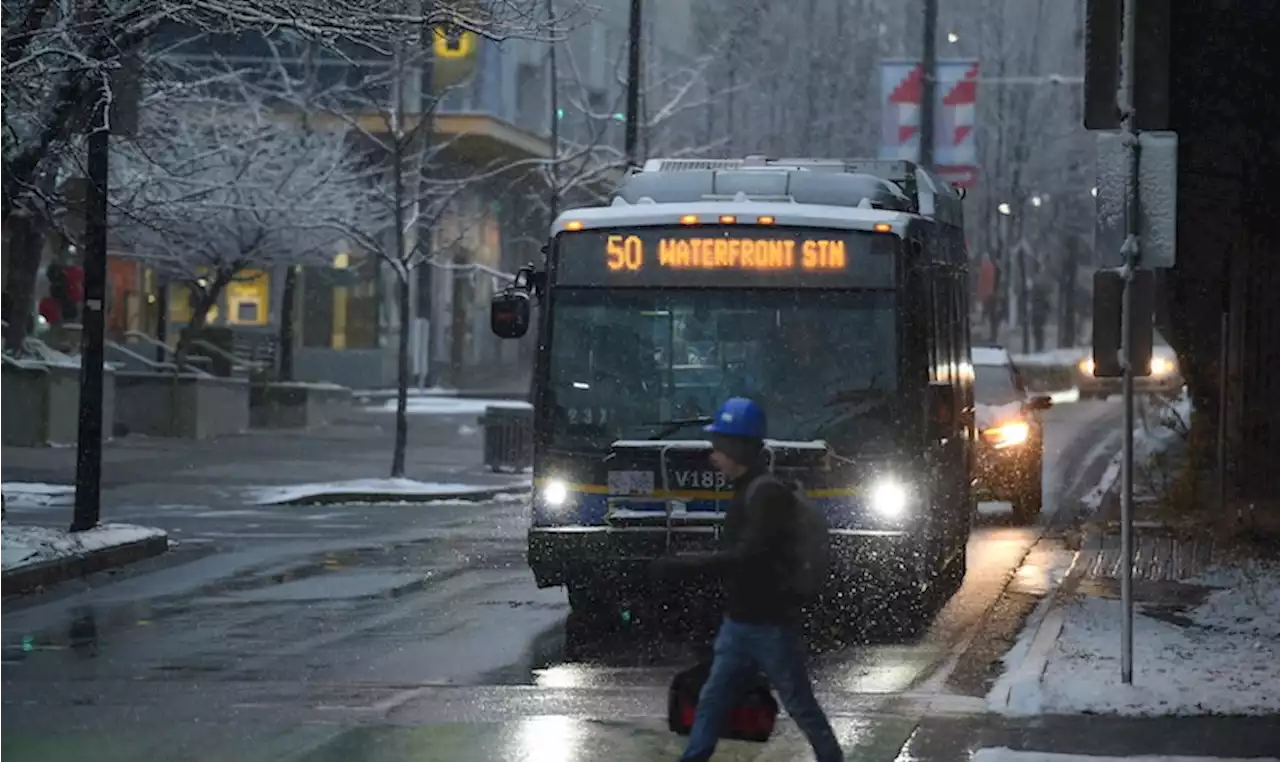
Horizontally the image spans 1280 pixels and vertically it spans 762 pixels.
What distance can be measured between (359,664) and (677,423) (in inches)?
105

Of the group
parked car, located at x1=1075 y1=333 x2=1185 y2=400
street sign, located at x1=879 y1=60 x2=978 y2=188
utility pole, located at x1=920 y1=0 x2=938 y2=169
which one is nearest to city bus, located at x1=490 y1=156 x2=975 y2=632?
street sign, located at x1=879 y1=60 x2=978 y2=188

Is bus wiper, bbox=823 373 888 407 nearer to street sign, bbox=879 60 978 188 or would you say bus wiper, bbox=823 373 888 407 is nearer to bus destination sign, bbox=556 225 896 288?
bus destination sign, bbox=556 225 896 288

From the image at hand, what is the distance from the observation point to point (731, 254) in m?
14.3

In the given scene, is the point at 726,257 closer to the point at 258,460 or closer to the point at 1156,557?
the point at 1156,557

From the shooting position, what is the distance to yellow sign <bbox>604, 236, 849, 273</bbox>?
561 inches

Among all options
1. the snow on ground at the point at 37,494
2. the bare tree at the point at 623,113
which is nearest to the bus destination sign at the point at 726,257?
the snow on ground at the point at 37,494

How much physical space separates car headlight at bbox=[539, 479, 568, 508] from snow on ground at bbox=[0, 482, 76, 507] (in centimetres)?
1127

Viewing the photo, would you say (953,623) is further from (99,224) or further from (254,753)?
(99,224)

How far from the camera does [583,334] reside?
1427cm

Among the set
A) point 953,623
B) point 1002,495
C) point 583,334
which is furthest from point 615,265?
point 1002,495

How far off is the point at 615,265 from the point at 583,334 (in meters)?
0.54

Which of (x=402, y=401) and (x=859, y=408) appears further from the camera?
(x=402, y=401)

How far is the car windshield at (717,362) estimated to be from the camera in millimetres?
13906

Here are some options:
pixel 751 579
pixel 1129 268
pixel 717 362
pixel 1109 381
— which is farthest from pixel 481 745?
pixel 1109 381
